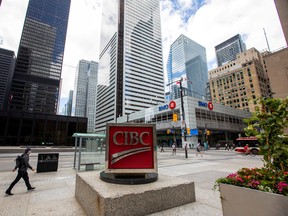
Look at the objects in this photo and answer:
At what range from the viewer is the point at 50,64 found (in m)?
125

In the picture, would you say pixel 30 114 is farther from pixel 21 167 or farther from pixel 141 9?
pixel 141 9

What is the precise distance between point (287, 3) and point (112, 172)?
1066cm

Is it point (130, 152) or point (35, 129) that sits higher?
point (35, 129)

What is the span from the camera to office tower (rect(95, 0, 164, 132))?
118 meters

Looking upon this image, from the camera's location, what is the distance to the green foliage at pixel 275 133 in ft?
8.87

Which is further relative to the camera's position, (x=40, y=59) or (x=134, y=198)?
(x=40, y=59)

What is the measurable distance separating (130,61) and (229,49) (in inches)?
5437

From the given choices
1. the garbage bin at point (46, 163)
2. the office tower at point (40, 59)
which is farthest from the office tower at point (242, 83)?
the office tower at point (40, 59)

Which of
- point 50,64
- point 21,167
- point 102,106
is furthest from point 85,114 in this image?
point 21,167

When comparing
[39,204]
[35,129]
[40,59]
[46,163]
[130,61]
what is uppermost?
[40,59]

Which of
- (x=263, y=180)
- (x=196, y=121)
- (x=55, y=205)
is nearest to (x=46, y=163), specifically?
(x=55, y=205)

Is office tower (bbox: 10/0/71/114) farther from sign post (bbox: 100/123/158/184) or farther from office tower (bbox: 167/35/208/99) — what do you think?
sign post (bbox: 100/123/158/184)

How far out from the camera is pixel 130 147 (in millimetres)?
4551

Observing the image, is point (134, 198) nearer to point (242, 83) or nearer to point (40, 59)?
point (242, 83)
